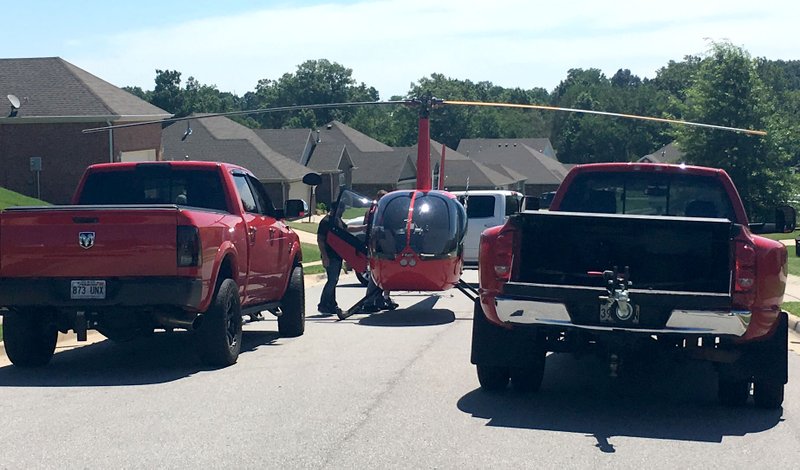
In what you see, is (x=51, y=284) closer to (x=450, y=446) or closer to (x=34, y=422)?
(x=34, y=422)

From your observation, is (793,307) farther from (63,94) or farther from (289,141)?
(289,141)

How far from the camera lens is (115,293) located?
33.9ft

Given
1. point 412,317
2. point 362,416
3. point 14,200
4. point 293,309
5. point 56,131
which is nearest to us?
point 362,416

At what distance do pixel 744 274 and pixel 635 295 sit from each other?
82cm

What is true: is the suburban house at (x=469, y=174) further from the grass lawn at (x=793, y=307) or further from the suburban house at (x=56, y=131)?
the grass lawn at (x=793, y=307)

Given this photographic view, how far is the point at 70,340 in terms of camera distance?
13.6m

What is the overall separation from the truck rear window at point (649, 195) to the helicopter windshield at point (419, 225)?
236 inches

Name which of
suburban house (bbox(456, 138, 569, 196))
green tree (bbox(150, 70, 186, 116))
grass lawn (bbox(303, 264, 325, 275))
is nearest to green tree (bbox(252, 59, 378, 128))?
green tree (bbox(150, 70, 186, 116))

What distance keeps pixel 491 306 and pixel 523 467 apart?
6.79 feet

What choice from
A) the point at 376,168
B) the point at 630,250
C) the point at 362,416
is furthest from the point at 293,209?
the point at 376,168

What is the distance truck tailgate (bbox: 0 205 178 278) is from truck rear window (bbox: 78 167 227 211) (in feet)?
6.94

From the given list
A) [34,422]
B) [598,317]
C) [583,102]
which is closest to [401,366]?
[598,317]

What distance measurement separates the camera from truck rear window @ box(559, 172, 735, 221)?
10.5 m

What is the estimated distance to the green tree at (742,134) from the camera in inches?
2344
